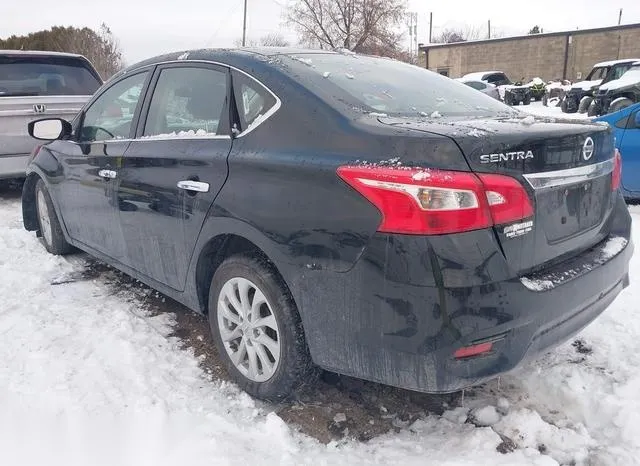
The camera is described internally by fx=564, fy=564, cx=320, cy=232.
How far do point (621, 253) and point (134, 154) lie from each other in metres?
2.63

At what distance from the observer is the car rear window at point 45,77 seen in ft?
22.5

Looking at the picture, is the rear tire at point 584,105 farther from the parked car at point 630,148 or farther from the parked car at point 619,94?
the parked car at point 630,148

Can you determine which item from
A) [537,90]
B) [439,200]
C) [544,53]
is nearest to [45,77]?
[439,200]

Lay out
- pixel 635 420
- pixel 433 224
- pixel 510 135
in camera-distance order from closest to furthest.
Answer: pixel 433 224
pixel 510 135
pixel 635 420

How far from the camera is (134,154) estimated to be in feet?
10.8

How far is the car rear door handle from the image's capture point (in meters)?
2.71

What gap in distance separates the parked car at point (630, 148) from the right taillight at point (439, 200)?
452 cm

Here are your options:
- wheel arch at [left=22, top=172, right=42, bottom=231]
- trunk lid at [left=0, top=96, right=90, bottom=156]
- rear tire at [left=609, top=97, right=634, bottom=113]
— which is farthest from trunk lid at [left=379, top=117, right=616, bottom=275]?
rear tire at [left=609, top=97, right=634, bottom=113]

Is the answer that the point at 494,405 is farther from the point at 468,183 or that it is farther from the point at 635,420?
the point at 468,183

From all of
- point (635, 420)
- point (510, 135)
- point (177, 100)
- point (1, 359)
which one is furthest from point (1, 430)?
point (635, 420)

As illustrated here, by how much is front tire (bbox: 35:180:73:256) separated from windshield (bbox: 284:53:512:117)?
9.33 feet

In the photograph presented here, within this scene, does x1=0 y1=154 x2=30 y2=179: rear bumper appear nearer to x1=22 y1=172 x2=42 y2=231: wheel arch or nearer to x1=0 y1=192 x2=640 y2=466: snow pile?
x1=22 y1=172 x2=42 y2=231: wheel arch

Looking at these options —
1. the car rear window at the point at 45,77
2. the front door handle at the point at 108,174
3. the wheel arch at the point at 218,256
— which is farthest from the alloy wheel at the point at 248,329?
the car rear window at the point at 45,77

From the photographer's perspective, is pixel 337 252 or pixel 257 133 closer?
pixel 337 252
